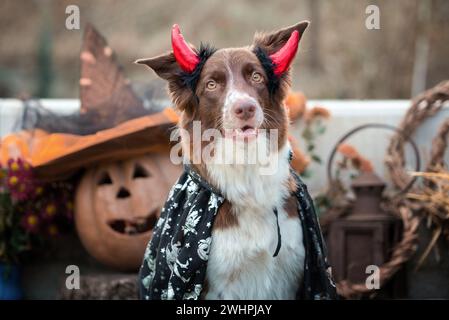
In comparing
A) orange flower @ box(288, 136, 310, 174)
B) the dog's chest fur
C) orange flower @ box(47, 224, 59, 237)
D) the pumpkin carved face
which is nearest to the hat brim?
the pumpkin carved face

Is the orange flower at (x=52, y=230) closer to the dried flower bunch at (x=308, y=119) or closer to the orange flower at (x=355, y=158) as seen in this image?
the dried flower bunch at (x=308, y=119)

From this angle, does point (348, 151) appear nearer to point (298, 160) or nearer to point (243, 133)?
point (298, 160)

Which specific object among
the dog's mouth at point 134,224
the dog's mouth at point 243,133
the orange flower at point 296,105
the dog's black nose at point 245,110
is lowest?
the dog's mouth at point 134,224

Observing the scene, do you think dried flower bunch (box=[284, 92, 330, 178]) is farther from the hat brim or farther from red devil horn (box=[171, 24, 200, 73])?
red devil horn (box=[171, 24, 200, 73])

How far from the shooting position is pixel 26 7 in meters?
15.0

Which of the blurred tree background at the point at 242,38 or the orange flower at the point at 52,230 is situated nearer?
the orange flower at the point at 52,230

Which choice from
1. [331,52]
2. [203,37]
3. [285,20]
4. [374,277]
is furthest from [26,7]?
[374,277]

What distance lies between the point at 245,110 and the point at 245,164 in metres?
0.31

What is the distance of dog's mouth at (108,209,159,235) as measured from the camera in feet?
14.1

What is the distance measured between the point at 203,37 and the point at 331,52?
3074 mm

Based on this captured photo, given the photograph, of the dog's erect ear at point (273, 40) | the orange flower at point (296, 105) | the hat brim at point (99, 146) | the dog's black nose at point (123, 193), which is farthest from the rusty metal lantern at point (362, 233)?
the dog's erect ear at point (273, 40)

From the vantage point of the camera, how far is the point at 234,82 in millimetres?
2924

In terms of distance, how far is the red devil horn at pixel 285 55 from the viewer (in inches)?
118

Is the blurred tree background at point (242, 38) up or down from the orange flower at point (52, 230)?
up
